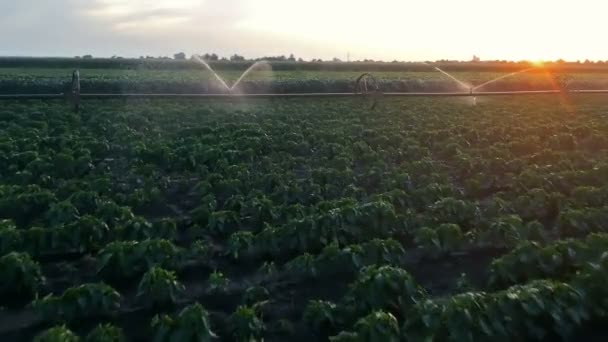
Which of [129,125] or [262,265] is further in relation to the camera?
[129,125]

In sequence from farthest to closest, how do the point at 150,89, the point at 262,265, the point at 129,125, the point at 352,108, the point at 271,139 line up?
the point at 150,89 → the point at 352,108 → the point at 129,125 → the point at 271,139 → the point at 262,265

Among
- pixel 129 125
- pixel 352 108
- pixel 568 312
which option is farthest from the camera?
pixel 352 108

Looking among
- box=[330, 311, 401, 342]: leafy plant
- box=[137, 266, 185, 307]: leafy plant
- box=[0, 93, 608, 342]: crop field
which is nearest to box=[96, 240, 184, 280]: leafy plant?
box=[0, 93, 608, 342]: crop field

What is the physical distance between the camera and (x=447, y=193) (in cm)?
926

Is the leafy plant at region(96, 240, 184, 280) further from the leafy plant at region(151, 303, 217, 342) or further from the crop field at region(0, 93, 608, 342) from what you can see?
the leafy plant at region(151, 303, 217, 342)

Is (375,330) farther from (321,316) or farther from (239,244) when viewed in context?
(239,244)

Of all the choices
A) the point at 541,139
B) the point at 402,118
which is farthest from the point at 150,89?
the point at 541,139

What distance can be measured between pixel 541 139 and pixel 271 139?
6.06 meters

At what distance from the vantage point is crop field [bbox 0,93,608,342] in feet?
17.4

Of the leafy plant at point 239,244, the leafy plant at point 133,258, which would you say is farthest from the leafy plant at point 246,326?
the leafy plant at point 239,244

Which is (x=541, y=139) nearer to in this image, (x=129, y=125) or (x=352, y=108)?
(x=352, y=108)

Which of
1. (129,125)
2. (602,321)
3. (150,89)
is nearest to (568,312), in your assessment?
(602,321)

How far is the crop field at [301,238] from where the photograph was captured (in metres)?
5.31

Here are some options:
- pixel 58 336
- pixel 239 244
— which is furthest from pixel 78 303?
pixel 239 244
